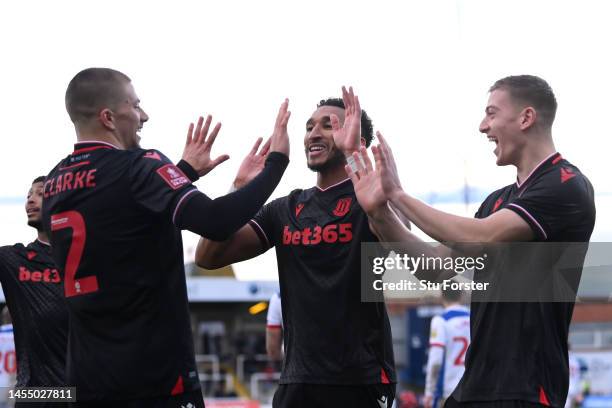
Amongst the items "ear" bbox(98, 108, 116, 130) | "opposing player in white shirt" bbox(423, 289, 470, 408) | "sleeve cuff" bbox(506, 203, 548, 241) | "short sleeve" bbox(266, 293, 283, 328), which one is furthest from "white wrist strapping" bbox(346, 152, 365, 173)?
"opposing player in white shirt" bbox(423, 289, 470, 408)

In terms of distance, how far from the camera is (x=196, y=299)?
3034 cm

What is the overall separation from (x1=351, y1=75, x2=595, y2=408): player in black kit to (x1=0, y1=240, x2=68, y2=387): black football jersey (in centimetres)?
242

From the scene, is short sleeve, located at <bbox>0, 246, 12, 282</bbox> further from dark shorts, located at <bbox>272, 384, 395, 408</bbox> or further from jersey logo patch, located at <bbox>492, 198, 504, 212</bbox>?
jersey logo patch, located at <bbox>492, 198, 504, 212</bbox>

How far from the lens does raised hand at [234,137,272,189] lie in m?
4.98

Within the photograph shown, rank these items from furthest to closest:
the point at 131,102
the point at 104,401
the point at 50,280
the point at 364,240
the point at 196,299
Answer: the point at 196,299 < the point at 50,280 < the point at 364,240 < the point at 131,102 < the point at 104,401

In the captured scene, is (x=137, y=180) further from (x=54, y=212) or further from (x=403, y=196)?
(x=403, y=196)

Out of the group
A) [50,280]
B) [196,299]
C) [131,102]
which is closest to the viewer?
[131,102]

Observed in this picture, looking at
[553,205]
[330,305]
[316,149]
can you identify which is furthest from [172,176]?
[553,205]

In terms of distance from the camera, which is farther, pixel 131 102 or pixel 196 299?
pixel 196 299

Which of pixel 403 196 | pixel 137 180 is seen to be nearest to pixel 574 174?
pixel 403 196

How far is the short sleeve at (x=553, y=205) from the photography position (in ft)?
13.3

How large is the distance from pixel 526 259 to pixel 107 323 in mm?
2052

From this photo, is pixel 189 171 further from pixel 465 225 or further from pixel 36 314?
pixel 36 314

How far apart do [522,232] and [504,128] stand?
2.19 ft
